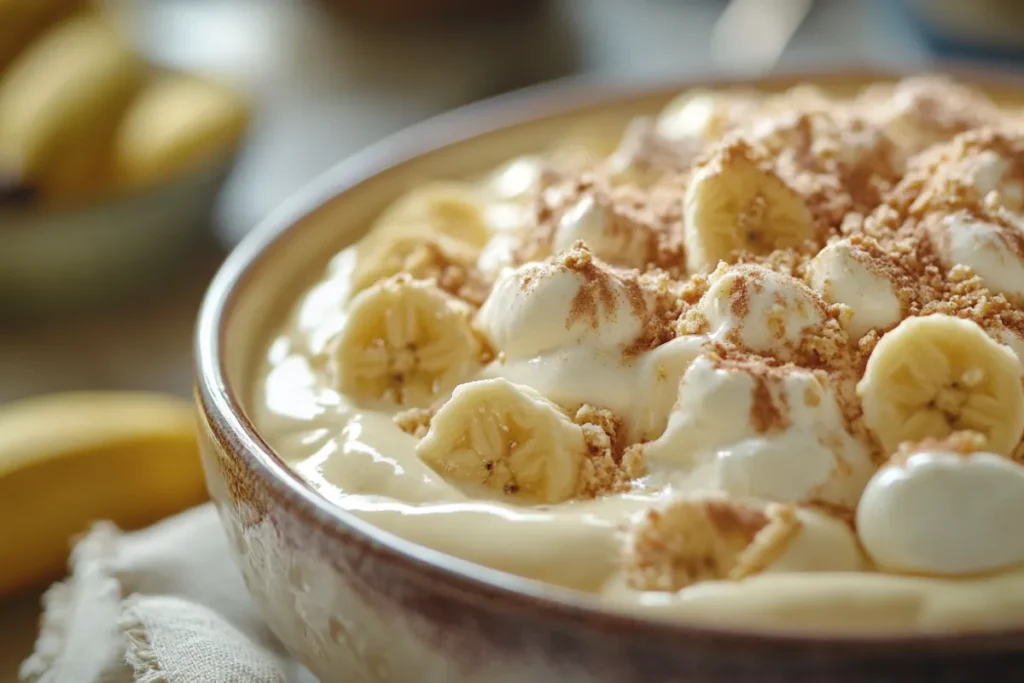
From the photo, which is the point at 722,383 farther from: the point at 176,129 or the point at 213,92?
the point at 213,92

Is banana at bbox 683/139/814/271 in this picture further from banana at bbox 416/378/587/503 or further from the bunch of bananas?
the bunch of bananas

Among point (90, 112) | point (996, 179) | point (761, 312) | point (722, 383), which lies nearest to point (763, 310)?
point (761, 312)

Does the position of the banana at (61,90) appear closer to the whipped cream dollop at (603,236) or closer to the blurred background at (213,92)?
the blurred background at (213,92)

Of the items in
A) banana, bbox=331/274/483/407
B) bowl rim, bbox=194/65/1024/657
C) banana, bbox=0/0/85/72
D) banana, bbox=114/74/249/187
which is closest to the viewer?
bowl rim, bbox=194/65/1024/657

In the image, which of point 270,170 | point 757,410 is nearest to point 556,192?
point 757,410

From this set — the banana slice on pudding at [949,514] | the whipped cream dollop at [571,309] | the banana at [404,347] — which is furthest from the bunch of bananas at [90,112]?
the banana slice on pudding at [949,514]

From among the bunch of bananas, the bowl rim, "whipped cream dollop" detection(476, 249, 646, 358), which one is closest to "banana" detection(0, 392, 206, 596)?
the bowl rim
